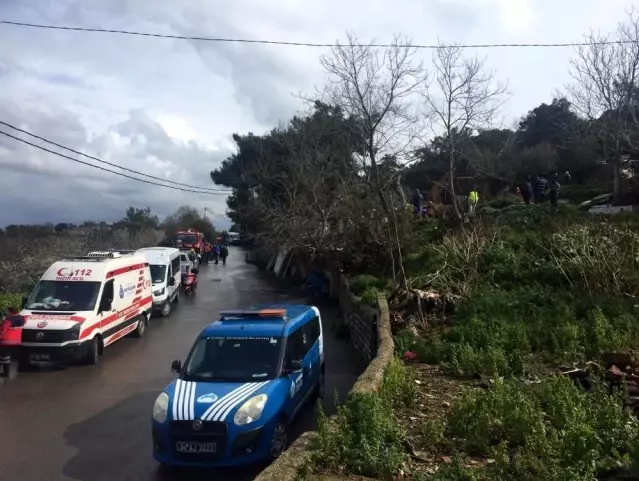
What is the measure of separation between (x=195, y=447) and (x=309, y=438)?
2324 millimetres

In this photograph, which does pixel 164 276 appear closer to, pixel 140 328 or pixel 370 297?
pixel 140 328

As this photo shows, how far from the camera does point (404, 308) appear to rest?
48.9 feet

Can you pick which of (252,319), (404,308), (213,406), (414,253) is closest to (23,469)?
(213,406)

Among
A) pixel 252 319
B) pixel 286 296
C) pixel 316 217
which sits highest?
pixel 316 217

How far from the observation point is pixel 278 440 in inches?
315

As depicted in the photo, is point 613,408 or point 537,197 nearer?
point 613,408

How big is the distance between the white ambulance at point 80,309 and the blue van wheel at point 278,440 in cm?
747

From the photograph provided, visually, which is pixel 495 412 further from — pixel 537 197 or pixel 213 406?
pixel 537 197

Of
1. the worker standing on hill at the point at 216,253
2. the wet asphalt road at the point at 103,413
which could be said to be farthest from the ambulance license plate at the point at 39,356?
the worker standing on hill at the point at 216,253

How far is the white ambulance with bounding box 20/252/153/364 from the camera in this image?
13703 mm

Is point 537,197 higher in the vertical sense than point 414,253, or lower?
higher

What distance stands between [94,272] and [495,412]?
1177 cm

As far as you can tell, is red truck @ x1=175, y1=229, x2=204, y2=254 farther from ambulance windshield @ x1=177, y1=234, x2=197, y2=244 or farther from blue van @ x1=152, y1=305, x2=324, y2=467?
blue van @ x1=152, y1=305, x2=324, y2=467

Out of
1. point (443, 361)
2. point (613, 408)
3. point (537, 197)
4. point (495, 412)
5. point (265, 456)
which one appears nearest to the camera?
point (613, 408)
